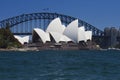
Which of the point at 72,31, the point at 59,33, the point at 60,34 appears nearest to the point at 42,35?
the point at 59,33

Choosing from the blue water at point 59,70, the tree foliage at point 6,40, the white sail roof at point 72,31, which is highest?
the white sail roof at point 72,31

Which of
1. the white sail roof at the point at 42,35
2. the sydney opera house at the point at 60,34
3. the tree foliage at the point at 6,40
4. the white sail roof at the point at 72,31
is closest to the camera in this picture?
the tree foliage at the point at 6,40

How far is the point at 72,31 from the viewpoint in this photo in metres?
139

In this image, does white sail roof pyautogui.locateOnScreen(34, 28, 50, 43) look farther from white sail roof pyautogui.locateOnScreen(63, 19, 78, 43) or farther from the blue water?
the blue water

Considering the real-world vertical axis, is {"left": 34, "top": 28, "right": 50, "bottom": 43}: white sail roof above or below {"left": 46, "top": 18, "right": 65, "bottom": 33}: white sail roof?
below

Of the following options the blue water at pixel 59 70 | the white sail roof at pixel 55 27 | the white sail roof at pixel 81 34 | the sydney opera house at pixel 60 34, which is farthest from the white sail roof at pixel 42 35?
the blue water at pixel 59 70

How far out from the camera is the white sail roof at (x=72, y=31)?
136625mm

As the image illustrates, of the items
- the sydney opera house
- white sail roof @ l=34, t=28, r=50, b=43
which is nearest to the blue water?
white sail roof @ l=34, t=28, r=50, b=43

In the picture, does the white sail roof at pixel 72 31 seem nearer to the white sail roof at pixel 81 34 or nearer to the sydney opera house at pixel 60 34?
the sydney opera house at pixel 60 34

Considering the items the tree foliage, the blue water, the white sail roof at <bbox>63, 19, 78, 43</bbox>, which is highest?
the white sail roof at <bbox>63, 19, 78, 43</bbox>

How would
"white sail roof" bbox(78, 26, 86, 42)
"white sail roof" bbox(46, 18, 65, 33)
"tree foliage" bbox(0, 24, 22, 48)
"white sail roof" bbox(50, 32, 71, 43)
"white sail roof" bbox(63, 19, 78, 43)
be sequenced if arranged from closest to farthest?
"tree foliage" bbox(0, 24, 22, 48), "white sail roof" bbox(46, 18, 65, 33), "white sail roof" bbox(63, 19, 78, 43), "white sail roof" bbox(50, 32, 71, 43), "white sail roof" bbox(78, 26, 86, 42)

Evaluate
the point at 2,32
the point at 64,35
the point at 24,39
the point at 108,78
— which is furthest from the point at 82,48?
the point at 108,78

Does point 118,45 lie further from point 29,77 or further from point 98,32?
point 29,77

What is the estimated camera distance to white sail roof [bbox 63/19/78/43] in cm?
13662
